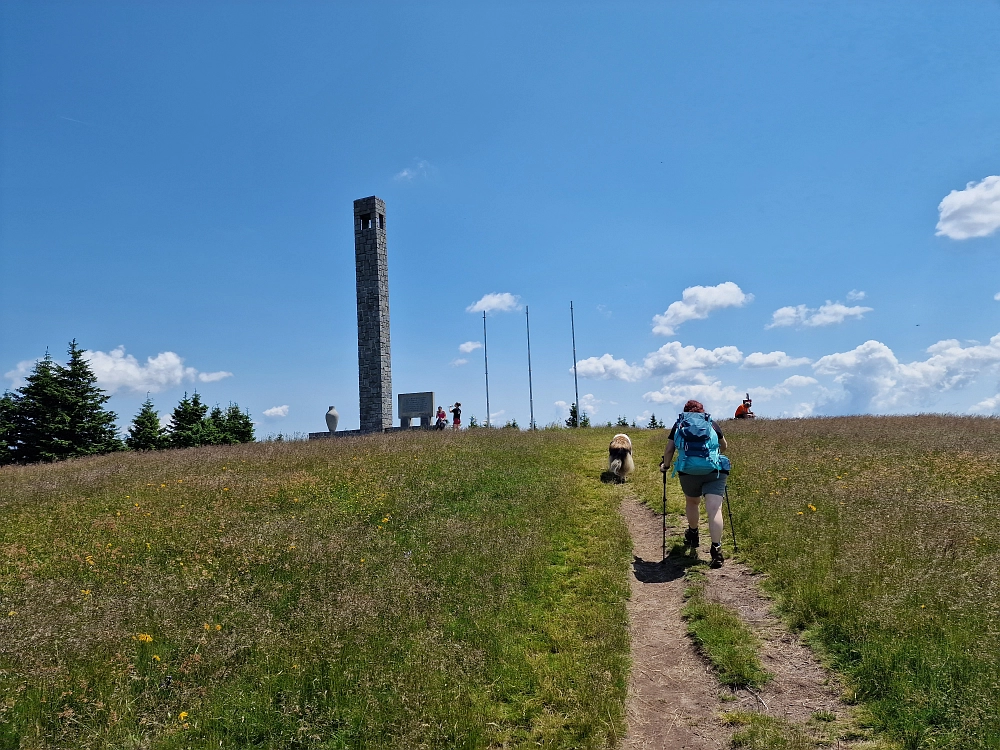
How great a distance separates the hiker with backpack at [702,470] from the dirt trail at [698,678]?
2.75ft

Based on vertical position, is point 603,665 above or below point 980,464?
below

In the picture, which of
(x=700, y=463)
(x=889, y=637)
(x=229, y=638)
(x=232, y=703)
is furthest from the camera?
(x=700, y=463)

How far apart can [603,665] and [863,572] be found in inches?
146

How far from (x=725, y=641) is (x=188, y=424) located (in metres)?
34.5

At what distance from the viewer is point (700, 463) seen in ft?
30.8

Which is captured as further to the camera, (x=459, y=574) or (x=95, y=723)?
(x=459, y=574)

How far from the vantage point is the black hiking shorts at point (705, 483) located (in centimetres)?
952

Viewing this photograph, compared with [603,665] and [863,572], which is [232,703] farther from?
[863,572]

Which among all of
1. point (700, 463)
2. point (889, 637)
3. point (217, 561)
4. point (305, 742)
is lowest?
point (305, 742)

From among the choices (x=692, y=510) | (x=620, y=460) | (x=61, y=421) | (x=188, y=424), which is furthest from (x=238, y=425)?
(x=692, y=510)

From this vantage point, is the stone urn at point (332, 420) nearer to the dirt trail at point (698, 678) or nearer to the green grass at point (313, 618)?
the green grass at point (313, 618)

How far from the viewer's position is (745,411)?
2855 centimetres

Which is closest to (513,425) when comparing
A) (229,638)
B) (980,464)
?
(980,464)

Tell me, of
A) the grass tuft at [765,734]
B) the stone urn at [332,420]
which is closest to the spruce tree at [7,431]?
the stone urn at [332,420]
